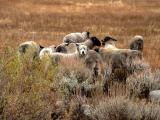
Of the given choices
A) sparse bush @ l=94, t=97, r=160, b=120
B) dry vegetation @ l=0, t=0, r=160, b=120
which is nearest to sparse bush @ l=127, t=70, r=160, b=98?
dry vegetation @ l=0, t=0, r=160, b=120

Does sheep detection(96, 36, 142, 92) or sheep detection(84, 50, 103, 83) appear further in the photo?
sheep detection(96, 36, 142, 92)

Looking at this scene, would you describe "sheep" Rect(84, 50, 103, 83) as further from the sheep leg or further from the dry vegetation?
the dry vegetation

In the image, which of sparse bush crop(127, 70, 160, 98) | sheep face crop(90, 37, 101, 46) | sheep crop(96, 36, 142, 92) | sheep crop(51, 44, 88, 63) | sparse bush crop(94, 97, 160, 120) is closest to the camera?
sparse bush crop(94, 97, 160, 120)

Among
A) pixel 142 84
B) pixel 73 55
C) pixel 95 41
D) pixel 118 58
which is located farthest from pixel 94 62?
pixel 95 41

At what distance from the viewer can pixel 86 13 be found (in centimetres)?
3825

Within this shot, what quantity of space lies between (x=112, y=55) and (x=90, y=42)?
103 inches

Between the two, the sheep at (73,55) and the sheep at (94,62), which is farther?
the sheep at (73,55)

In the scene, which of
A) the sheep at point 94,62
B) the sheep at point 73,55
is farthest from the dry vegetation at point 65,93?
the sheep at point 73,55

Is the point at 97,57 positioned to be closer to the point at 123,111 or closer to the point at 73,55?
the point at 73,55

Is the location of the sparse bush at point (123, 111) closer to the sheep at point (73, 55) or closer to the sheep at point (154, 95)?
the sheep at point (154, 95)

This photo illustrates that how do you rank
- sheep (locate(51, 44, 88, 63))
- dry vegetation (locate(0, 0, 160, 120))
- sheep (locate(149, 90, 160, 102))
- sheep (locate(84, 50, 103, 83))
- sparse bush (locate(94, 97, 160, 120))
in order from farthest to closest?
sheep (locate(51, 44, 88, 63)) < sheep (locate(84, 50, 103, 83)) < sheep (locate(149, 90, 160, 102)) < sparse bush (locate(94, 97, 160, 120)) < dry vegetation (locate(0, 0, 160, 120))

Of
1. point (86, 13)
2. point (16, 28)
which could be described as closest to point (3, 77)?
point (16, 28)

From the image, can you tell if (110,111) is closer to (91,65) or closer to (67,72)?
(67,72)

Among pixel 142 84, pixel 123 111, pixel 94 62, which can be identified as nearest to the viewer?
pixel 123 111
